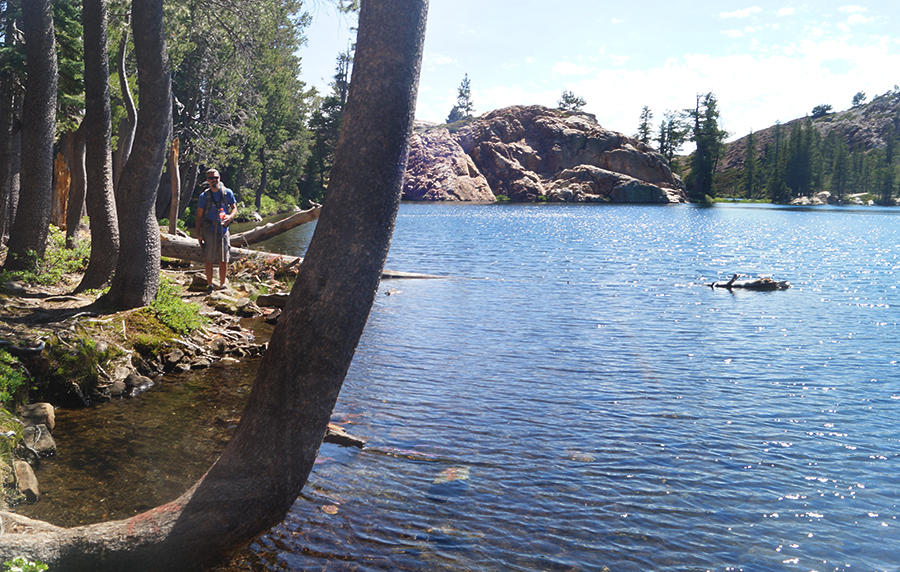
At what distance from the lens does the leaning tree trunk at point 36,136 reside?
32.7 ft

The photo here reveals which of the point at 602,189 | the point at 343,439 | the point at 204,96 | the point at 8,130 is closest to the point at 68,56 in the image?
the point at 8,130

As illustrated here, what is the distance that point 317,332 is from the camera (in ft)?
10.7

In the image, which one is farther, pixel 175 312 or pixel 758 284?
pixel 758 284

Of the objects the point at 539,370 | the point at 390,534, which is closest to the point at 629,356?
the point at 539,370

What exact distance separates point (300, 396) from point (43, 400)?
5.52 metres

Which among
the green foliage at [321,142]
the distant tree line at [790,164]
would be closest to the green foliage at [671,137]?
the distant tree line at [790,164]

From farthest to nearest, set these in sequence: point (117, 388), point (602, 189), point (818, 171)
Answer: point (818, 171)
point (602, 189)
point (117, 388)

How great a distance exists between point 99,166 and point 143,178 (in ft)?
4.59

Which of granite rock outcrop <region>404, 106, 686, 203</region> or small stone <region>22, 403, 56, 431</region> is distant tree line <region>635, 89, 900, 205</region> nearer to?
granite rock outcrop <region>404, 106, 686, 203</region>

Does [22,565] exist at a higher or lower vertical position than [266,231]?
lower

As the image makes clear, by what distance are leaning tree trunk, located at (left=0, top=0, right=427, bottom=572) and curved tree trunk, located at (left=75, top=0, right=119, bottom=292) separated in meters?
8.08

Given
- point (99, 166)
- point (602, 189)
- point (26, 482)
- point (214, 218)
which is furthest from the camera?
point (602, 189)

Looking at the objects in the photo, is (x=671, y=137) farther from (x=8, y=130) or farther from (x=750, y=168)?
(x=8, y=130)

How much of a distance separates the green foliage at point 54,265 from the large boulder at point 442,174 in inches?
3971
